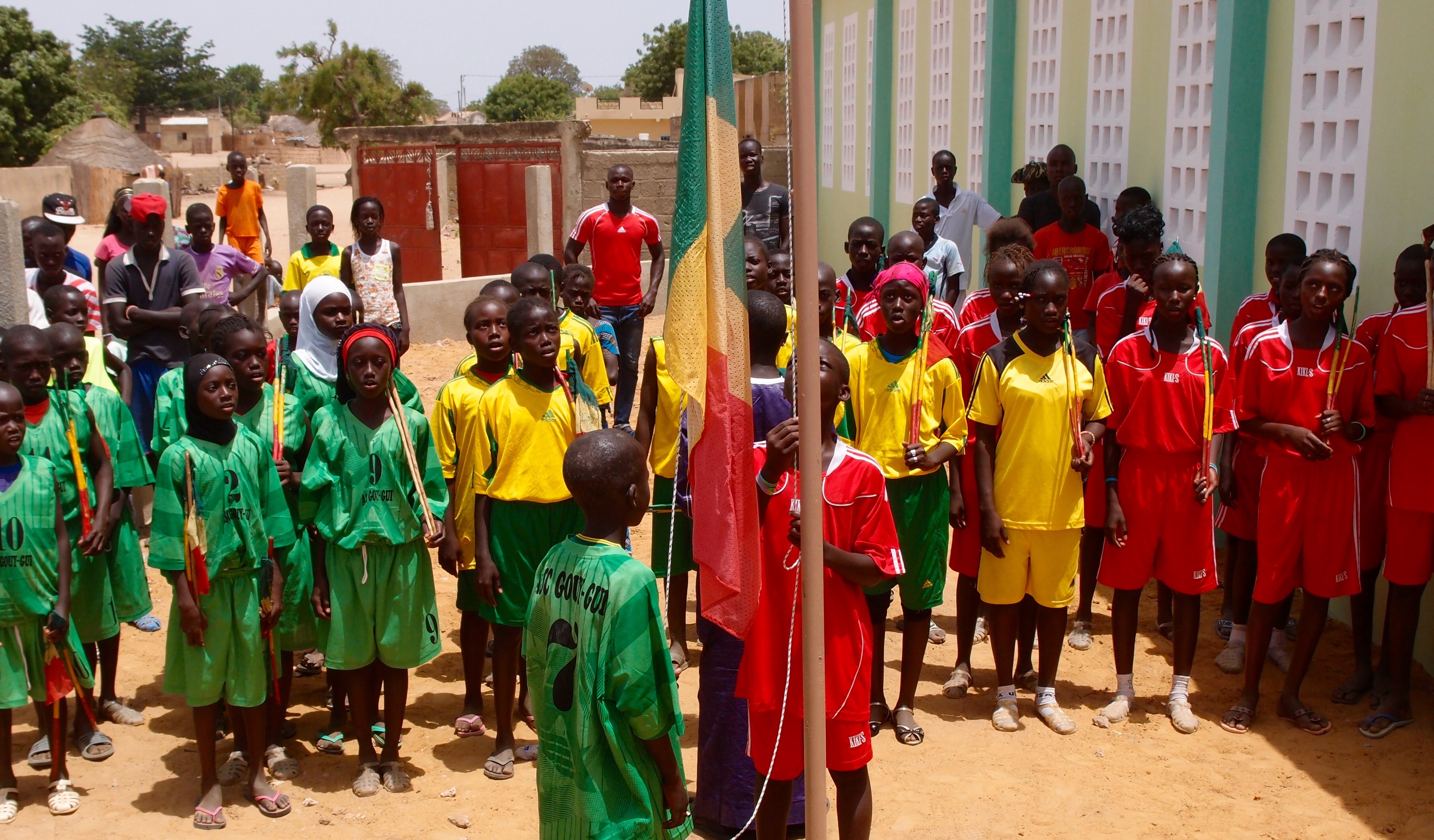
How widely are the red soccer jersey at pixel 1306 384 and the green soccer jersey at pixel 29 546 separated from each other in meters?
4.68

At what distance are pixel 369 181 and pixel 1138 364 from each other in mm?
16344

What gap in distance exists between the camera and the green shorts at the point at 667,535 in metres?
5.37

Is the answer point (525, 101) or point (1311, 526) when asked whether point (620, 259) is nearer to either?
point (1311, 526)

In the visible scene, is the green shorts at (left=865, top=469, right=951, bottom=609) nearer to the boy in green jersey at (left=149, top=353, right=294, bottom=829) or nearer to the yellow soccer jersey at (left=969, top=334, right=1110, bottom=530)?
the yellow soccer jersey at (left=969, top=334, right=1110, bottom=530)

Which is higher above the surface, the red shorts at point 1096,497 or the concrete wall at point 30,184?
the concrete wall at point 30,184

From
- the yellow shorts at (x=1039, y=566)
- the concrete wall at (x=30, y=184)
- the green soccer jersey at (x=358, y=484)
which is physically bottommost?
the yellow shorts at (x=1039, y=566)

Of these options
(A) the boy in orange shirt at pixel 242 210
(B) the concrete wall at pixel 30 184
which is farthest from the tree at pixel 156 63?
(A) the boy in orange shirt at pixel 242 210

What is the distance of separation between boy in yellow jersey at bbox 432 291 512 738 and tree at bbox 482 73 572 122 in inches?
1949

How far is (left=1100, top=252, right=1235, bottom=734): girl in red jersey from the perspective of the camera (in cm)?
504

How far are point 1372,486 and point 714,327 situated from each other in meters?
3.46

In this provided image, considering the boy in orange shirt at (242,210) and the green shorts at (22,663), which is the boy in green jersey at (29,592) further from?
the boy in orange shirt at (242,210)

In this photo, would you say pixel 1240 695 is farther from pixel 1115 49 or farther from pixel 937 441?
pixel 1115 49

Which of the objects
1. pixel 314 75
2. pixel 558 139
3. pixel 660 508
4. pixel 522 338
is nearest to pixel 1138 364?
pixel 660 508

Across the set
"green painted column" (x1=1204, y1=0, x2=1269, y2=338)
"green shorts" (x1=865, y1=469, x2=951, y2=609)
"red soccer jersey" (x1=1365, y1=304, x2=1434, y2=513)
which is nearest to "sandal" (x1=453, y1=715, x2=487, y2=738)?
"green shorts" (x1=865, y1=469, x2=951, y2=609)
